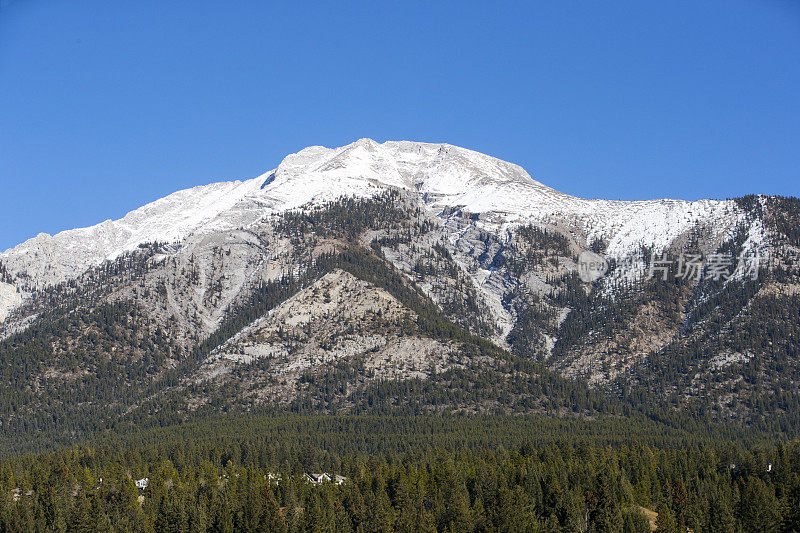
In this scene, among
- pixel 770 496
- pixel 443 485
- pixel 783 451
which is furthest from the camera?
pixel 783 451

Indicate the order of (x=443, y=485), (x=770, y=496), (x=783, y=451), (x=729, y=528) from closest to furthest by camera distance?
(x=729, y=528) < (x=770, y=496) < (x=443, y=485) < (x=783, y=451)

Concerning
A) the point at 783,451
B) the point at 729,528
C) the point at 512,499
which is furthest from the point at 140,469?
the point at 783,451


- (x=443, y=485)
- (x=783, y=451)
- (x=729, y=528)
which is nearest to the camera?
(x=729, y=528)

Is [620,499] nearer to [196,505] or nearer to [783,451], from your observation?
[783,451]

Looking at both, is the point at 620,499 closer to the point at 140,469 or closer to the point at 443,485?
the point at 443,485

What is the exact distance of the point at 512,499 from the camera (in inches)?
6068

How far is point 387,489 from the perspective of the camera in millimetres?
176125

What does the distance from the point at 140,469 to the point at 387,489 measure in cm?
5748

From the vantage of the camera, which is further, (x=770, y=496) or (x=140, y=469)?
(x=140, y=469)

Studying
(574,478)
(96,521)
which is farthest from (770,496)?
(96,521)

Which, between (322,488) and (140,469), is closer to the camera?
(322,488)

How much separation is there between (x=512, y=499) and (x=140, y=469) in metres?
86.4

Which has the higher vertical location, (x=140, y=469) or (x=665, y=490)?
(x=140, y=469)

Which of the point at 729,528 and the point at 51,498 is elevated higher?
the point at 51,498
